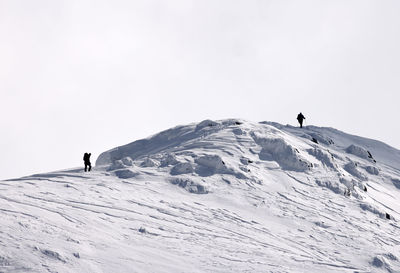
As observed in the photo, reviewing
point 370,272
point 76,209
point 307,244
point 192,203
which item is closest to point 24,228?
point 76,209

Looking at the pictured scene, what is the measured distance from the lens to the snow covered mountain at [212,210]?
2752cm

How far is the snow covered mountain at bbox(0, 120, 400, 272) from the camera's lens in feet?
90.3

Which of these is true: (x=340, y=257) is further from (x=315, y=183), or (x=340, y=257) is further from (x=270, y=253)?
(x=315, y=183)

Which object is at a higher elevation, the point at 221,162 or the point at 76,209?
the point at 221,162

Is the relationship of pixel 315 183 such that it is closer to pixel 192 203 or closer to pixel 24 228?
pixel 192 203

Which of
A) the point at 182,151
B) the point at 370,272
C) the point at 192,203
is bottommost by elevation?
the point at 370,272

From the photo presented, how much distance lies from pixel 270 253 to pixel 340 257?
3.56 m

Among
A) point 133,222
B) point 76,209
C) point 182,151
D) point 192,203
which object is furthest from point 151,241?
point 182,151

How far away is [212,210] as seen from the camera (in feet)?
115

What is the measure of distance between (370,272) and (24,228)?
15.0 meters

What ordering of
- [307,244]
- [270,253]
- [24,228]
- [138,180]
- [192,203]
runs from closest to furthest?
[24,228], [270,253], [307,244], [192,203], [138,180]

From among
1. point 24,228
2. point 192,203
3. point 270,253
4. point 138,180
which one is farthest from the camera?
point 138,180

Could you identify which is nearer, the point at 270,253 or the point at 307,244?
the point at 270,253

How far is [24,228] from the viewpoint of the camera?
27688 mm
